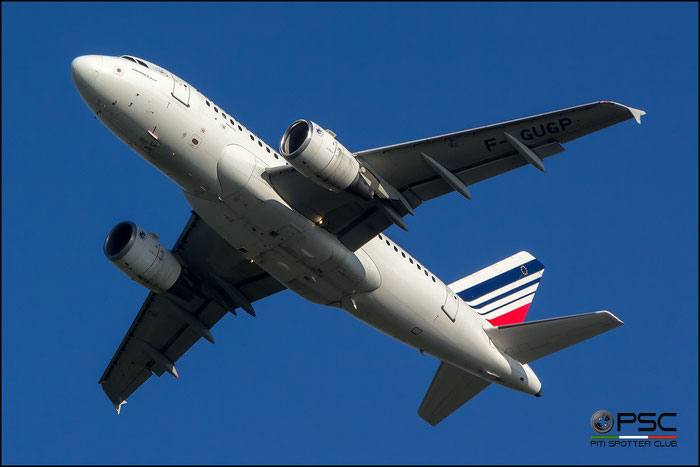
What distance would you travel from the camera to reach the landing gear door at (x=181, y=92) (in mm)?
28859

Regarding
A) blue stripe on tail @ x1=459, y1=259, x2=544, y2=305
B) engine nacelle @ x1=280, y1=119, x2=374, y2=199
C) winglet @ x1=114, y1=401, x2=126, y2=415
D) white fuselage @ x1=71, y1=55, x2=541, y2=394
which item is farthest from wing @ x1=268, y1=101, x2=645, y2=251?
winglet @ x1=114, y1=401, x2=126, y2=415

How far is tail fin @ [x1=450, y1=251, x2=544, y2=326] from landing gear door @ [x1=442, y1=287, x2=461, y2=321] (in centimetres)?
259

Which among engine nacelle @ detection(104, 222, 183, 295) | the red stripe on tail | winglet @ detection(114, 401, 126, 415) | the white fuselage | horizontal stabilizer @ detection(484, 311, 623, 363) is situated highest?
the red stripe on tail

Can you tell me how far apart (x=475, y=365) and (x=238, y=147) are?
38.3 feet

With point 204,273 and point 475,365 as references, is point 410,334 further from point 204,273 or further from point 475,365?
point 204,273

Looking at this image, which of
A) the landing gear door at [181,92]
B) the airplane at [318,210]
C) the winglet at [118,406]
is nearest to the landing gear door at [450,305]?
the airplane at [318,210]

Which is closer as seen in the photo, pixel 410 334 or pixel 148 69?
pixel 148 69

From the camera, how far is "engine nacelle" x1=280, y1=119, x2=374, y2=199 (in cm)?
2783

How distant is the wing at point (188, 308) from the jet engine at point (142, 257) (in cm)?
122

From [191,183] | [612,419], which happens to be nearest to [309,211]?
[191,183]

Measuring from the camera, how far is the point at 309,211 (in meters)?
30.0

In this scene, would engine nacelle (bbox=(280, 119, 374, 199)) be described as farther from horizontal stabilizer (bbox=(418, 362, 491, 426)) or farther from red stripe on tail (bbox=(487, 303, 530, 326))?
horizontal stabilizer (bbox=(418, 362, 491, 426))

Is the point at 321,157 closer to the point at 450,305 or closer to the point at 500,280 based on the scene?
the point at 450,305

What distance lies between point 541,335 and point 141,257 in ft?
46.7
